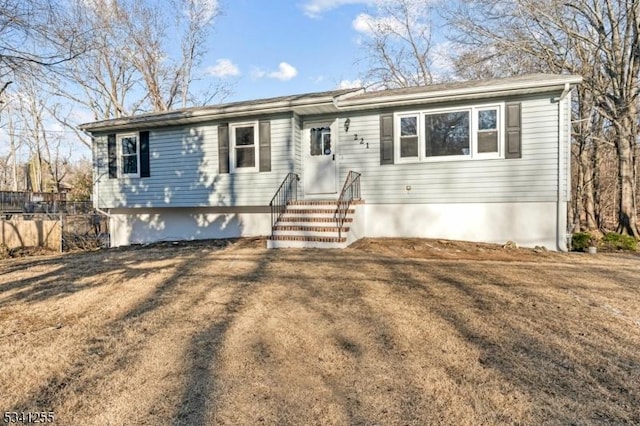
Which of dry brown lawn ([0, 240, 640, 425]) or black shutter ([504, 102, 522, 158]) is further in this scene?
black shutter ([504, 102, 522, 158])

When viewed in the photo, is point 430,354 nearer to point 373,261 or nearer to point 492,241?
point 373,261

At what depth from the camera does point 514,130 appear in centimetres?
827

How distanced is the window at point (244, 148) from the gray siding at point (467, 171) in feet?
7.40

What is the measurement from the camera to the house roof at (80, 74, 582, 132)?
796 centimetres

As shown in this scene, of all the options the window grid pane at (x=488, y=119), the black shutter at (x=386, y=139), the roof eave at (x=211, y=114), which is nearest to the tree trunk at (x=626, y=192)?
the window grid pane at (x=488, y=119)

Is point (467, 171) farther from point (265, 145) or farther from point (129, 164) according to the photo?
point (129, 164)

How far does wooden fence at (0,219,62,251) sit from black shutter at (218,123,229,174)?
5498 mm

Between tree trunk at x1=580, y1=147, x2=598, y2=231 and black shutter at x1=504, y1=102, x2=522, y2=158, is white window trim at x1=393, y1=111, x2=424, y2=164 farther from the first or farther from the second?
tree trunk at x1=580, y1=147, x2=598, y2=231

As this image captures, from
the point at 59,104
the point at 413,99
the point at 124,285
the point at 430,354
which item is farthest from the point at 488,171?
the point at 59,104

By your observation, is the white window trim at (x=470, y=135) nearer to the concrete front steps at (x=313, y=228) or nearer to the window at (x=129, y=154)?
the concrete front steps at (x=313, y=228)

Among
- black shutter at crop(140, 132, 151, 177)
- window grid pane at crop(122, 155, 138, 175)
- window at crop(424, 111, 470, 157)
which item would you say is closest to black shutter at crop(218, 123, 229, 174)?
black shutter at crop(140, 132, 151, 177)

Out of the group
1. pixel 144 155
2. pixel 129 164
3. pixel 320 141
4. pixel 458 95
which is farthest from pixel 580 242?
pixel 129 164

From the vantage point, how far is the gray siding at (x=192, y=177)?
32.4 feet

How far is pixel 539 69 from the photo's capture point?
14.5 metres
